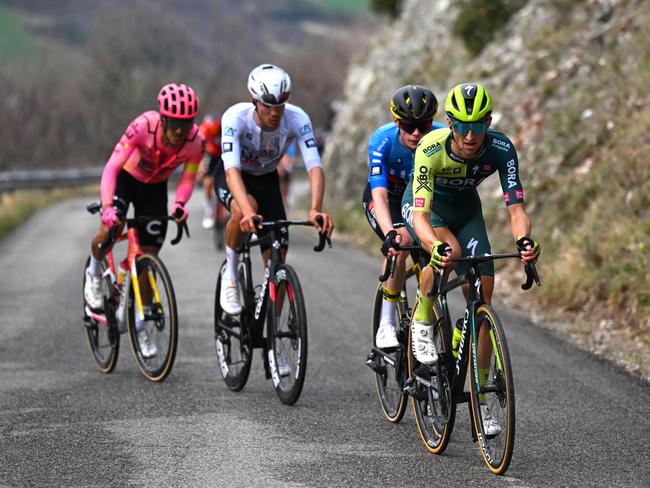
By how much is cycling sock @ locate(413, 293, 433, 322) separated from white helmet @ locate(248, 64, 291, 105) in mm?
1972

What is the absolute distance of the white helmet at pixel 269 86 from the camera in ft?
25.7

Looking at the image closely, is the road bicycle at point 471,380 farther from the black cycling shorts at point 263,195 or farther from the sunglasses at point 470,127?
the black cycling shorts at point 263,195

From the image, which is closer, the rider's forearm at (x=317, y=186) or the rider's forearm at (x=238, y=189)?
the rider's forearm at (x=238, y=189)

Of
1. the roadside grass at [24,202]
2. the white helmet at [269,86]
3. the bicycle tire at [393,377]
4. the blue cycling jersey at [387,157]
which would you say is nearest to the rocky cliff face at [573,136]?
the bicycle tire at [393,377]

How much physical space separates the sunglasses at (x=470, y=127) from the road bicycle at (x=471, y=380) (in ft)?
2.26

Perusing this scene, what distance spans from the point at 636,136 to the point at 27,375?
25.5ft

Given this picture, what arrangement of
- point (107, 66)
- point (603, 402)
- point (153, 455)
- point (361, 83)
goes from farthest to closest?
1. point (107, 66)
2. point (361, 83)
3. point (603, 402)
4. point (153, 455)

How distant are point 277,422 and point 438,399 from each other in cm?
125

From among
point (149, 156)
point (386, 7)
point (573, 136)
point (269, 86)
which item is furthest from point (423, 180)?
point (386, 7)

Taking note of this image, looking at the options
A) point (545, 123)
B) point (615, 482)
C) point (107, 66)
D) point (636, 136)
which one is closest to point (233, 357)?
point (615, 482)

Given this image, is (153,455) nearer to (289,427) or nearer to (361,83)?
(289,427)

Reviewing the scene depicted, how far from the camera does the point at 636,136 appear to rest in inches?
528

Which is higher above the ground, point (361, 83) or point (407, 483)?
point (361, 83)

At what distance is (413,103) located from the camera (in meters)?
7.20
